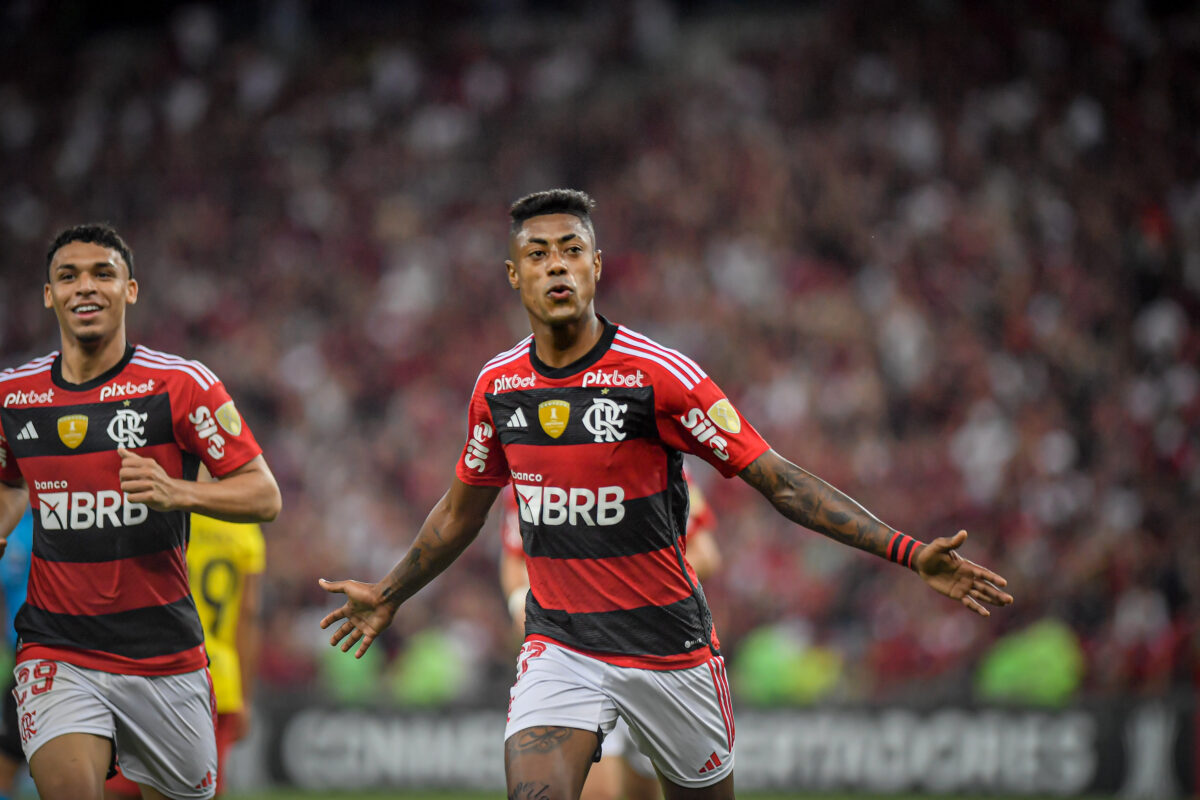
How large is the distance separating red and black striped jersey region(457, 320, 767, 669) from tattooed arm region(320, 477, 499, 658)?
369 millimetres

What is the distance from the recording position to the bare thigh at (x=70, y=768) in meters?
5.53

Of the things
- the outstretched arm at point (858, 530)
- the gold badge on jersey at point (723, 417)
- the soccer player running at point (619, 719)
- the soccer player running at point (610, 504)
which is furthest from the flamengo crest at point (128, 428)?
A: the outstretched arm at point (858, 530)

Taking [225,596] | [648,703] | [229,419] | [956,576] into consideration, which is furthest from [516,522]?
[956,576]

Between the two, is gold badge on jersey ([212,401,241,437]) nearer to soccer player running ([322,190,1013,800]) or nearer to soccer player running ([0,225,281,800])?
soccer player running ([0,225,281,800])

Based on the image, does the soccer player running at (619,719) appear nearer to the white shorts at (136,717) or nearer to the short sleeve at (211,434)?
the short sleeve at (211,434)

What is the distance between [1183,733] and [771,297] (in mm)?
7692

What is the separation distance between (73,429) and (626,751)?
3.20 metres

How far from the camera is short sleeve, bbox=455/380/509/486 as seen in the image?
570cm

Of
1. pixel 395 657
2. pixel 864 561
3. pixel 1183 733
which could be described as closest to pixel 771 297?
pixel 864 561

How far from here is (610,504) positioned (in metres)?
5.42

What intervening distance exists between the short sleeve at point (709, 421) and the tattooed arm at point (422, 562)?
0.90m

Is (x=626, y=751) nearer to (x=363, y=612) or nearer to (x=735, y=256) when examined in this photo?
(x=363, y=612)

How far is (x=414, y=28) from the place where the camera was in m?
22.6

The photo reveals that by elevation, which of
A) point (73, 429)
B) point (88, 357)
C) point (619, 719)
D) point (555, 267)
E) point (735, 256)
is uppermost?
point (735, 256)
